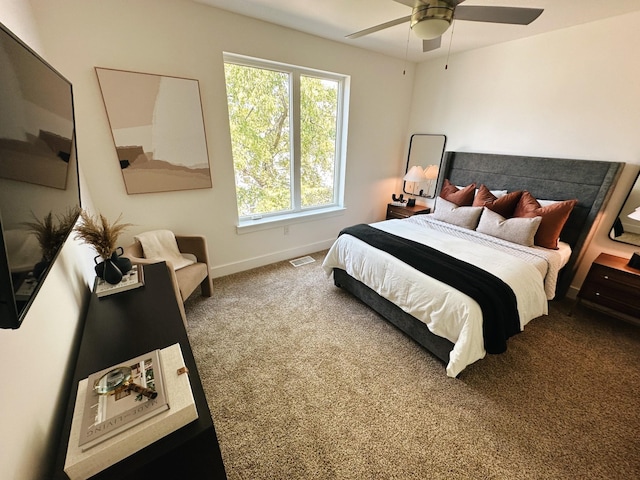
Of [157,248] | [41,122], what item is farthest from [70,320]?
[157,248]

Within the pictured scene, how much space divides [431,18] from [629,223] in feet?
8.45

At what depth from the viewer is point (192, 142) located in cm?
241

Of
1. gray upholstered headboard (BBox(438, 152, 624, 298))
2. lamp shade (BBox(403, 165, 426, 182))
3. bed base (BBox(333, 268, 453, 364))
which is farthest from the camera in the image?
lamp shade (BBox(403, 165, 426, 182))

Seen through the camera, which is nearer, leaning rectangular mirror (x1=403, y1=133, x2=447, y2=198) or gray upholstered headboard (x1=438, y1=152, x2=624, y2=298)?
gray upholstered headboard (x1=438, y1=152, x2=624, y2=298)

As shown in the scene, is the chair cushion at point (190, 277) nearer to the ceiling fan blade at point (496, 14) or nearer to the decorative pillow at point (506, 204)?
the ceiling fan blade at point (496, 14)

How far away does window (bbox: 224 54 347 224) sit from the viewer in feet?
8.92

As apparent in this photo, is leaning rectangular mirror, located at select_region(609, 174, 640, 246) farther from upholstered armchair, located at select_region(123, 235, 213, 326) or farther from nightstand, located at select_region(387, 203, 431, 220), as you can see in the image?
upholstered armchair, located at select_region(123, 235, 213, 326)

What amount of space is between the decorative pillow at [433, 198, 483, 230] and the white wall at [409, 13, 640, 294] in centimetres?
89

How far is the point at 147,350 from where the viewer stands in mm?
1088

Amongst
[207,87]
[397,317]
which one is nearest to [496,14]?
[397,317]

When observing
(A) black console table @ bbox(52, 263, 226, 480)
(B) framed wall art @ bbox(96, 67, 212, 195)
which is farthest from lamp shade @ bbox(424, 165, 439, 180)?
(A) black console table @ bbox(52, 263, 226, 480)

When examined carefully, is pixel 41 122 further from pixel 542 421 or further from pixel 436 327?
pixel 542 421

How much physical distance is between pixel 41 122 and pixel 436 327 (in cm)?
221

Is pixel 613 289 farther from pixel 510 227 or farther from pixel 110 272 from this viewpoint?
pixel 110 272
